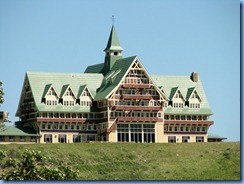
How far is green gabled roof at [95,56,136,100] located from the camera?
113625 millimetres

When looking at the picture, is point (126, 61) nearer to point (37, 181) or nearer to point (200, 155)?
point (200, 155)

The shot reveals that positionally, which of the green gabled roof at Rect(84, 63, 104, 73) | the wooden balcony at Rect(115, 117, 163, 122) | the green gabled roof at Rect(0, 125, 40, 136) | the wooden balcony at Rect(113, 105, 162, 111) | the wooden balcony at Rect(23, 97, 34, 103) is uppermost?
the green gabled roof at Rect(84, 63, 104, 73)

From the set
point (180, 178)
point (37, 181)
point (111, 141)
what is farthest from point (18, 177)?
point (111, 141)

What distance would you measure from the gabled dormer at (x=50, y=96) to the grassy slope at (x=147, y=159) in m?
11.6

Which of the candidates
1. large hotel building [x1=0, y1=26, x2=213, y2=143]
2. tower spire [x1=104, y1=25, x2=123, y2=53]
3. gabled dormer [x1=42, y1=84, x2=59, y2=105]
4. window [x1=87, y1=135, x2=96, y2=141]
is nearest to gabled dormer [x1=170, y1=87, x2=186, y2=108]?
large hotel building [x1=0, y1=26, x2=213, y2=143]

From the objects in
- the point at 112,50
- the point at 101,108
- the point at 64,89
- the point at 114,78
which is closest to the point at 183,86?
the point at 112,50

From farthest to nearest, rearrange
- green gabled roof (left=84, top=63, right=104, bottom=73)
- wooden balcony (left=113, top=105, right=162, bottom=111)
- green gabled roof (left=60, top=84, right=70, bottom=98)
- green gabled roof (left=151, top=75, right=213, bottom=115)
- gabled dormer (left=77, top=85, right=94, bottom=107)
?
green gabled roof (left=84, top=63, right=104, bottom=73), green gabled roof (left=151, top=75, right=213, bottom=115), gabled dormer (left=77, top=85, right=94, bottom=107), green gabled roof (left=60, top=84, right=70, bottom=98), wooden balcony (left=113, top=105, right=162, bottom=111)

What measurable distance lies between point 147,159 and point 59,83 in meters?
20.0

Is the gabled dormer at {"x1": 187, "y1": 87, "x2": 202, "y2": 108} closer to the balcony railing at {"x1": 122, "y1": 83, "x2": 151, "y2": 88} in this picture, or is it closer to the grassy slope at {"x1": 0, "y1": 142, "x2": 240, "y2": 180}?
the balcony railing at {"x1": 122, "y1": 83, "x2": 151, "y2": 88}

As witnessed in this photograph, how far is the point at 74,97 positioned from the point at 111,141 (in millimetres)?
7235

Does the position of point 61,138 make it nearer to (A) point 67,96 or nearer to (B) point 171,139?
(A) point 67,96

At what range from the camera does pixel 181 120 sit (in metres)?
119

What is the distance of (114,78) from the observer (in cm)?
11544

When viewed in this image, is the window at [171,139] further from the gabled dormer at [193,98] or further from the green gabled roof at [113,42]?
the green gabled roof at [113,42]
